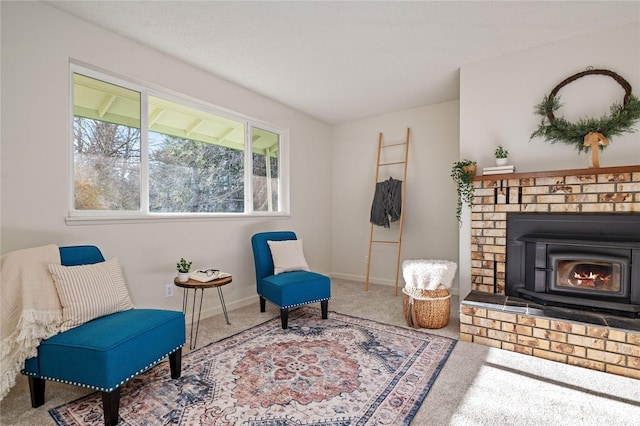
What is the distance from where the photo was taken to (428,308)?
2.88 m

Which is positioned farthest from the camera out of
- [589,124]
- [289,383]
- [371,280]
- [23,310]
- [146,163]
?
[371,280]

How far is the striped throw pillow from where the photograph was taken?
180 centimetres

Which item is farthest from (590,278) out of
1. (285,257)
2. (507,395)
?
(285,257)

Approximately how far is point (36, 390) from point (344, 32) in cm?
317

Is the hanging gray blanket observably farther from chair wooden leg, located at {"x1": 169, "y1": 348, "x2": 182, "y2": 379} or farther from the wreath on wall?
chair wooden leg, located at {"x1": 169, "y1": 348, "x2": 182, "y2": 379}

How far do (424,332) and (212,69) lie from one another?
10.8 ft

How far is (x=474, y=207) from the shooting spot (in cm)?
309

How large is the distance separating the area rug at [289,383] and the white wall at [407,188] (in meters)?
1.87

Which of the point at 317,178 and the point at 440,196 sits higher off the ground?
the point at 317,178

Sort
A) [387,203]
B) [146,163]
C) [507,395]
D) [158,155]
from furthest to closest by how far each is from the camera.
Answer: [387,203] < [158,155] < [146,163] < [507,395]

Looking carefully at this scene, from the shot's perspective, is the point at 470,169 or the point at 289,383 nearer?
the point at 289,383

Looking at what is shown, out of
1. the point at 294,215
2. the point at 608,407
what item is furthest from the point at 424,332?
the point at 294,215

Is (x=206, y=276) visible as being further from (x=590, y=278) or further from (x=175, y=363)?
(x=590, y=278)

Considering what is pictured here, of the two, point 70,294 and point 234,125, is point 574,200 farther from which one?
point 70,294
